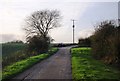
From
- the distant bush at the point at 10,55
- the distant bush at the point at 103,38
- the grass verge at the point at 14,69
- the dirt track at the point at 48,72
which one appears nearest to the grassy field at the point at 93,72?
the dirt track at the point at 48,72

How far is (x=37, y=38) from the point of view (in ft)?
179

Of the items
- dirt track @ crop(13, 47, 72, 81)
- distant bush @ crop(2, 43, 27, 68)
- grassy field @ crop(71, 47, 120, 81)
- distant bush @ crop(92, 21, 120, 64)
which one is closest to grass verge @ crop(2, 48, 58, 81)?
dirt track @ crop(13, 47, 72, 81)

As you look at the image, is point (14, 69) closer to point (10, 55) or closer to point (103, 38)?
point (103, 38)

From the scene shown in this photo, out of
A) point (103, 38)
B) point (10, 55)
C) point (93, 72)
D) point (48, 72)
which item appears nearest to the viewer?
point (93, 72)

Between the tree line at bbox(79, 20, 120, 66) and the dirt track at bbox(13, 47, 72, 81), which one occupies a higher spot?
the tree line at bbox(79, 20, 120, 66)

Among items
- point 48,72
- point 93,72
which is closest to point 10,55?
point 48,72

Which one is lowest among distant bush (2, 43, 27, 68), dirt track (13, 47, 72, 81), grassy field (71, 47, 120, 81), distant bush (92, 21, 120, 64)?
dirt track (13, 47, 72, 81)

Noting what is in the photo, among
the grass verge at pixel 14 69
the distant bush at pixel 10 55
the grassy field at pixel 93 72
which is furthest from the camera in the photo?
the distant bush at pixel 10 55

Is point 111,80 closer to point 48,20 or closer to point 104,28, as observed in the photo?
point 104,28

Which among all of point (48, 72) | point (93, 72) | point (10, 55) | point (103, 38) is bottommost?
point (48, 72)

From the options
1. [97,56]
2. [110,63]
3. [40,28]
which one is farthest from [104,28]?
[40,28]

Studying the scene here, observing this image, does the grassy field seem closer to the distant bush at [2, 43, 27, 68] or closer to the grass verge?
the grass verge

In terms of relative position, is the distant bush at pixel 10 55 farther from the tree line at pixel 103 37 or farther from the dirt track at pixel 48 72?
the tree line at pixel 103 37

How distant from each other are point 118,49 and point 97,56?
10.3 meters
